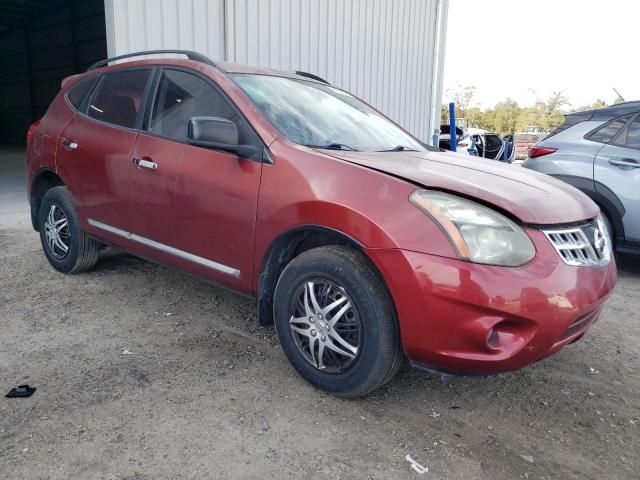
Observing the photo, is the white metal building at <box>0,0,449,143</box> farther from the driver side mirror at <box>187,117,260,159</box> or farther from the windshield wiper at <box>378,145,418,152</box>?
the windshield wiper at <box>378,145,418,152</box>

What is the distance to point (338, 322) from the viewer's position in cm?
251

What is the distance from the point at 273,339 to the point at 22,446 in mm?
1491

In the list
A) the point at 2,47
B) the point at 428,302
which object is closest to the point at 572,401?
the point at 428,302

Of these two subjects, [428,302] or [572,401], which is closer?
[428,302]

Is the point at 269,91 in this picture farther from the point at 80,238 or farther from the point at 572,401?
the point at 572,401

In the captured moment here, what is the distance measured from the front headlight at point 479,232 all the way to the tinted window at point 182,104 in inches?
52.6

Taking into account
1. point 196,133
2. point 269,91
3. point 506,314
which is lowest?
point 506,314

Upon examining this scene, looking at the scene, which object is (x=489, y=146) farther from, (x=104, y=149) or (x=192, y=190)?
(x=192, y=190)

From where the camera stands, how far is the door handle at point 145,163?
3301 mm

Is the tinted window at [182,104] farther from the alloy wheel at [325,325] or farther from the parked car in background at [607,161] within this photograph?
the parked car in background at [607,161]

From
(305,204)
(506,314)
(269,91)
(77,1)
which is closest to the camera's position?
(506,314)

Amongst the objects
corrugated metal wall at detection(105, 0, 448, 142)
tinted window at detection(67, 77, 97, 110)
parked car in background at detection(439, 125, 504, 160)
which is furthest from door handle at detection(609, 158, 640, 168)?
parked car in background at detection(439, 125, 504, 160)

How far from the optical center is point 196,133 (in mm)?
2730

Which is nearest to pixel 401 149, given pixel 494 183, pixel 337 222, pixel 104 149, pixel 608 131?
pixel 494 183
